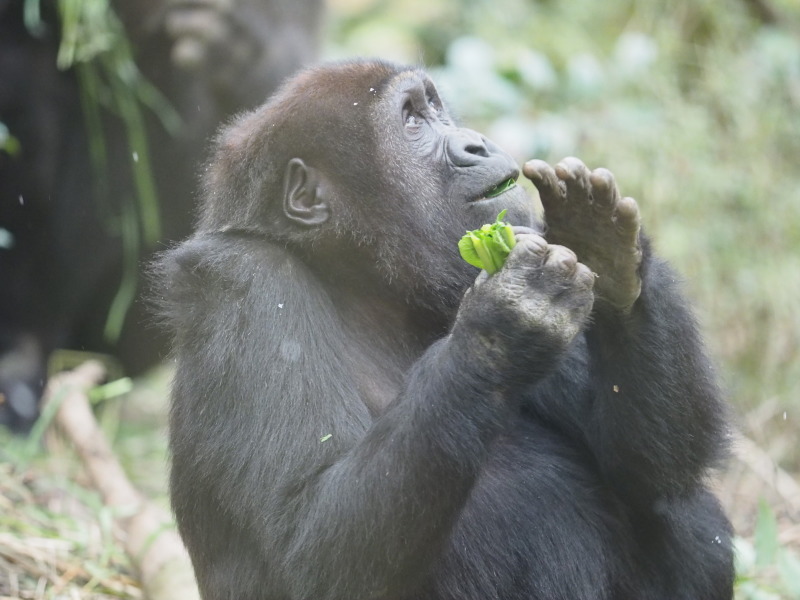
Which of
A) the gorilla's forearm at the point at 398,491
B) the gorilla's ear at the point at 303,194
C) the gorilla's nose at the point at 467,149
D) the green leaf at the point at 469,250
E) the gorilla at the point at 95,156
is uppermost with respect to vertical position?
the gorilla's nose at the point at 467,149

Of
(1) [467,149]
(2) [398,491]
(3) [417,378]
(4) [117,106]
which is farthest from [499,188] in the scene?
(4) [117,106]

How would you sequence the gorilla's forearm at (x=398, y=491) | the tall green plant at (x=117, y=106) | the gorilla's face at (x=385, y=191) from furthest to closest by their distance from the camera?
the tall green plant at (x=117, y=106) → the gorilla's face at (x=385, y=191) → the gorilla's forearm at (x=398, y=491)

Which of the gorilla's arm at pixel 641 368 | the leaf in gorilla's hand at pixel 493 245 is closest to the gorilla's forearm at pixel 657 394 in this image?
the gorilla's arm at pixel 641 368

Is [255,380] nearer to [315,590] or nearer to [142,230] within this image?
[315,590]

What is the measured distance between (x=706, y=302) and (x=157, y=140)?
3.10 m

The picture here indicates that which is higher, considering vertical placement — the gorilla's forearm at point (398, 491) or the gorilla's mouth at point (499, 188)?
the gorilla's mouth at point (499, 188)

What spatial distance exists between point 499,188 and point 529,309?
0.65 m

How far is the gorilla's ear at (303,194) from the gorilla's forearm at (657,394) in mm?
777

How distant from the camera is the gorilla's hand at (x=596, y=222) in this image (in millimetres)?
2729

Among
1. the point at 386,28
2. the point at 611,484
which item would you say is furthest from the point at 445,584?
the point at 386,28

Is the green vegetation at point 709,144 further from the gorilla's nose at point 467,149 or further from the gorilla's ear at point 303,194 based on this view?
the gorilla's ear at point 303,194

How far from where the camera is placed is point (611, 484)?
3.11m

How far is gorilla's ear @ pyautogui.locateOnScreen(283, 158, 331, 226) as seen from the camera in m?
3.04

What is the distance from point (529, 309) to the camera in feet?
8.19
